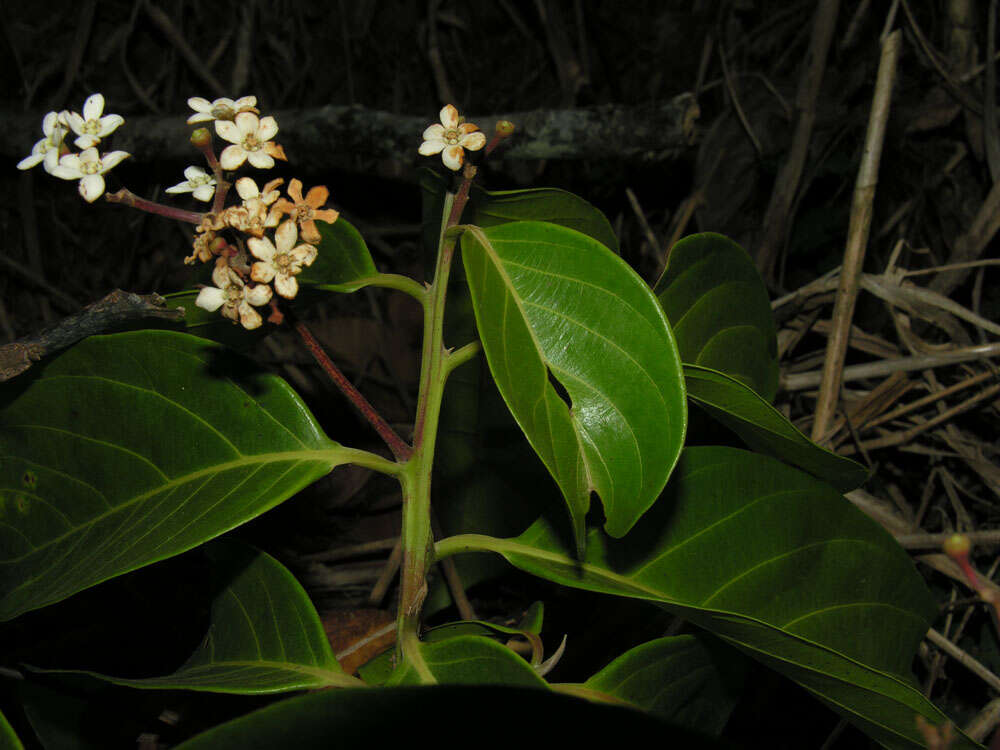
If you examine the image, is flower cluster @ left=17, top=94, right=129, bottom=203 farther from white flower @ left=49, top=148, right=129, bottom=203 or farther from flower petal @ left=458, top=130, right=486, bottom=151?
flower petal @ left=458, top=130, right=486, bottom=151

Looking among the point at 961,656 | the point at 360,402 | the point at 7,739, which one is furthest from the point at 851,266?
the point at 7,739

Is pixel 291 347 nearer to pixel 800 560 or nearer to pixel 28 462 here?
pixel 28 462

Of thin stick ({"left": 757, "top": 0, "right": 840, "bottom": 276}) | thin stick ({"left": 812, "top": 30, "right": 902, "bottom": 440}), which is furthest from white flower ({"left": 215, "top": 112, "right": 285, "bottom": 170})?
thin stick ({"left": 757, "top": 0, "right": 840, "bottom": 276})

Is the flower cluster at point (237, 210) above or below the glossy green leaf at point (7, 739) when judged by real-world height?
above

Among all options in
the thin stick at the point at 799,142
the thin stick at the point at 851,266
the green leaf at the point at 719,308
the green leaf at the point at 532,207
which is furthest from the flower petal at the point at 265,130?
the thin stick at the point at 799,142

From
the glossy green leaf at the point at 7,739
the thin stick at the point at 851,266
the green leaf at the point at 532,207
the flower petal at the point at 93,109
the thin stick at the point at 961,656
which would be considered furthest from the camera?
the thin stick at the point at 851,266

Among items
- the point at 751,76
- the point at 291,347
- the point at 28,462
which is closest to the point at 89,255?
the point at 291,347

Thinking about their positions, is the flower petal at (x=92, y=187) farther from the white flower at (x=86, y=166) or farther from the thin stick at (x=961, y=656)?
the thin stick at (x=961, y=656)
